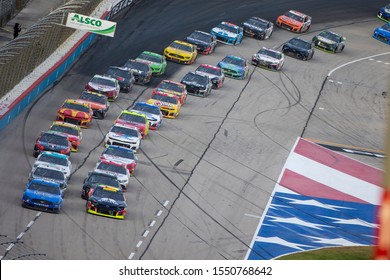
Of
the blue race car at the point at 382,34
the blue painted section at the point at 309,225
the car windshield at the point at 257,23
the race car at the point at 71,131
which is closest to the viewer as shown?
the blue painted section at the point at 309,225

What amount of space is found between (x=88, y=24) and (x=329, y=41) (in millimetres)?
19799

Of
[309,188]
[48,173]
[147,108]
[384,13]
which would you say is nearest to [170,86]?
[147,108]

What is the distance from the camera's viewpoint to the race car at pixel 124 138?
4903 centimetres

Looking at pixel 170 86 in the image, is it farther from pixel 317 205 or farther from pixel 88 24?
pixel 317 205

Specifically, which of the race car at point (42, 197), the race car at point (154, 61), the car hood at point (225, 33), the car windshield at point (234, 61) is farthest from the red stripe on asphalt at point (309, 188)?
the car hood at point (225, 33)

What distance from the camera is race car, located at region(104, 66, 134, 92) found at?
5788cm

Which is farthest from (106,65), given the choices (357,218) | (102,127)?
(357,218)

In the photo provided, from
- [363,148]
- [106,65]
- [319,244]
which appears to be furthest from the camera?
[106,65]

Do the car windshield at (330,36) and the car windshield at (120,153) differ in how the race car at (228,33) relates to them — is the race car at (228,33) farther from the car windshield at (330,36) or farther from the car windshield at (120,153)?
the car windshield at (120,153)

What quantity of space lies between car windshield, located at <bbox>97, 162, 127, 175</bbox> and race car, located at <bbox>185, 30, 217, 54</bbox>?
23.1 metres

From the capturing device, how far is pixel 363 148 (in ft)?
187
